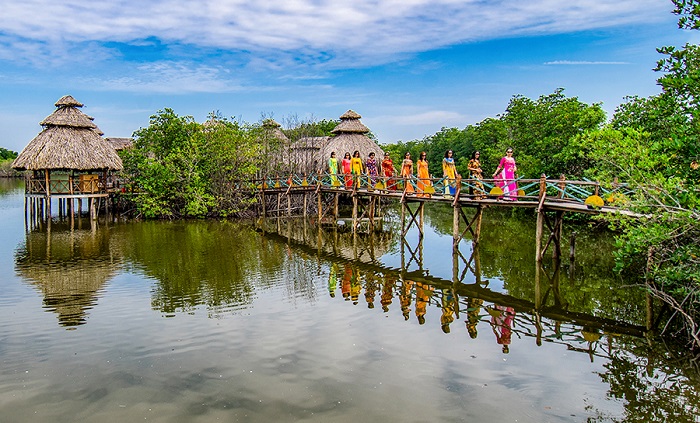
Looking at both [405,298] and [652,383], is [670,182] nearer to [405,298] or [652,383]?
[652,383]

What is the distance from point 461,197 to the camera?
1617 centimetres

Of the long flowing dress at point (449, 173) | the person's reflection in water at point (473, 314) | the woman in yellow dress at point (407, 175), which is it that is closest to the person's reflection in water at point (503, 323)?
the person's reflection in water at point (473, 314)

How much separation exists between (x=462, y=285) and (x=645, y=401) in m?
6.40

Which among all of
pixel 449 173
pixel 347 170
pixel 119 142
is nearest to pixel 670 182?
pixel 449 173

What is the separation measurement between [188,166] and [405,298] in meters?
17.5

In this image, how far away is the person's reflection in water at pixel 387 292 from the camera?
37.2ft

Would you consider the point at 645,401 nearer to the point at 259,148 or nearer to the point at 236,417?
the point at 236,417

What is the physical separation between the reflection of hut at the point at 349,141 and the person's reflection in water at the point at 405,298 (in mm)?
17659

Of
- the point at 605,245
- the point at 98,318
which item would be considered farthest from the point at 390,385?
the point at 605,245

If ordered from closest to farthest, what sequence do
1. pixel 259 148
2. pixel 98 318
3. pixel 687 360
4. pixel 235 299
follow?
pixel 687 360, pixel 98 318, pixel 235 299, pixel 259 148

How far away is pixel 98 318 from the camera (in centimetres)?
1007

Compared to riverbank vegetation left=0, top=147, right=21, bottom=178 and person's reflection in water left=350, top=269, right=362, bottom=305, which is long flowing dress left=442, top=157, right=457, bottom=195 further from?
riverbank vegetation left=0, top=147, right=21, bottom=178

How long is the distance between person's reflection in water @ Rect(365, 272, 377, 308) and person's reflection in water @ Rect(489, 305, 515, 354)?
2.59m

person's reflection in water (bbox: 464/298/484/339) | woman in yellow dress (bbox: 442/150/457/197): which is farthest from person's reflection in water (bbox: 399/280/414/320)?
woman in yellow dress (bbox: 442/150/457/197)
